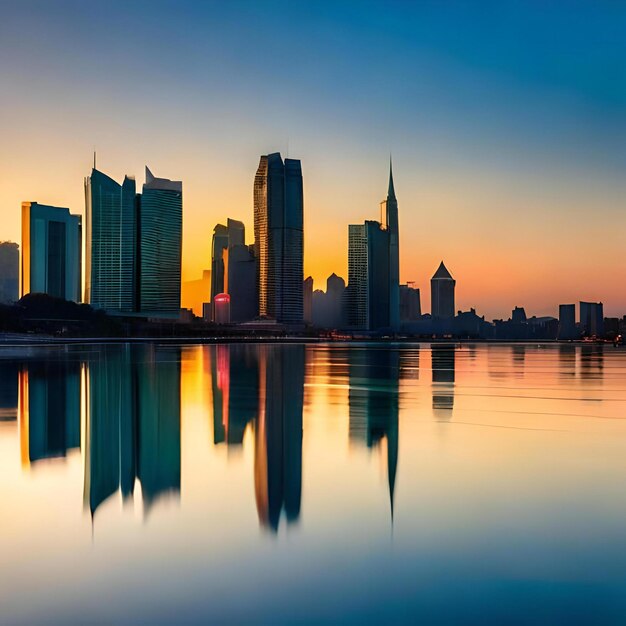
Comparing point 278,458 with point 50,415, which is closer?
point 278,458

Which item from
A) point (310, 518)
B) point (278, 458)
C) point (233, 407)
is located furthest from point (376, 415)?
point (310, 518)

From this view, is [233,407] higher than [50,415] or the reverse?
the reverse

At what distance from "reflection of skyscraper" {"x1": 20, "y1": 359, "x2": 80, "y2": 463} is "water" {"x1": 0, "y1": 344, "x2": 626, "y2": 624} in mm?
117

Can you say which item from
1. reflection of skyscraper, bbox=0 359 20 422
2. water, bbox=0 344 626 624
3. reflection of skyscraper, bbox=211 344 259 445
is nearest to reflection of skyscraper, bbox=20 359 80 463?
water, bbox=0 344 626 624

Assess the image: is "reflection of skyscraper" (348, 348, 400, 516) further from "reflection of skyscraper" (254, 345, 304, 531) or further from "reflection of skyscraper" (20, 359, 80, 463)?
"reflection of skyscraper" (20, 359, 80, 463)

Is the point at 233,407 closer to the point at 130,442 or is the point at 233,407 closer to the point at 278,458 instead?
the point at 130,442

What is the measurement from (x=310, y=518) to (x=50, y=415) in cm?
1245

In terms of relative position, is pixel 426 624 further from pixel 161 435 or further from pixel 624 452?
pixel 161 435

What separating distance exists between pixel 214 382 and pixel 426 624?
1135 inches

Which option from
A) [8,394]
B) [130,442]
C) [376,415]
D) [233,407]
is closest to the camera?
[130,442]

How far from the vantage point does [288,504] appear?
10453 mm

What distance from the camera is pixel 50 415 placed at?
19719mm

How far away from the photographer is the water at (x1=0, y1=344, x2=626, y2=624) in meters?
6.74

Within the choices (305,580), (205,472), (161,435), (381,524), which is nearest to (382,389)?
(161,435)
